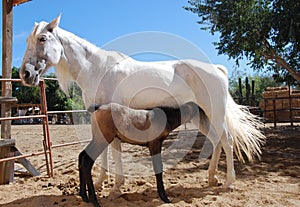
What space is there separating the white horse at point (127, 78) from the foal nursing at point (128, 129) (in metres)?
0.08

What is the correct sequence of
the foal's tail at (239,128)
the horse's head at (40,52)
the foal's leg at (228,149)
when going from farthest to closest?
the foal's tail at (239,128) < the foal's leg at (228,149) < the horse's head at (40,52)

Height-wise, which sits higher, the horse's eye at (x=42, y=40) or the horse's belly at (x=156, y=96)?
the horse's eye at (x=42, y=40)

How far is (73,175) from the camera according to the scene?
12.1 ft

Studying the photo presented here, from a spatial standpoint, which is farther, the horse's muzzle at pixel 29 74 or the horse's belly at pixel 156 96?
the horse's belly at pixel 156 96

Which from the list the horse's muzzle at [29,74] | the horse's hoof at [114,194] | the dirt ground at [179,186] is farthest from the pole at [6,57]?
the horse's hoof at [114,194]

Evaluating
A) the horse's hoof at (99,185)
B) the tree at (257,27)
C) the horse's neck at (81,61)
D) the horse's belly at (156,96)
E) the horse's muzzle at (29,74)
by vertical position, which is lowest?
the horse's hoof at (99,185)

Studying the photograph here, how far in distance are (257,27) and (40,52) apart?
5279 millimetres

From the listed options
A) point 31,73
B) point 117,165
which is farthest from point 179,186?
point 31,73

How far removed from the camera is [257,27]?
611cm

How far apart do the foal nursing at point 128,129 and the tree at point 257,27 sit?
169 inches

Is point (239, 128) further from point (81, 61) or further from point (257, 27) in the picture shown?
point (257, 27)

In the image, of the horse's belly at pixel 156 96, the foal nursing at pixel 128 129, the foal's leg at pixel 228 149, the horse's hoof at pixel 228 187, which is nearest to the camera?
the foal nursing at pixel 128 129

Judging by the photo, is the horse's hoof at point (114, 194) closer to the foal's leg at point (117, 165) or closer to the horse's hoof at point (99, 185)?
the foal's leg at point (117, 165)

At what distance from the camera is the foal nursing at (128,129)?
7.77 ft
